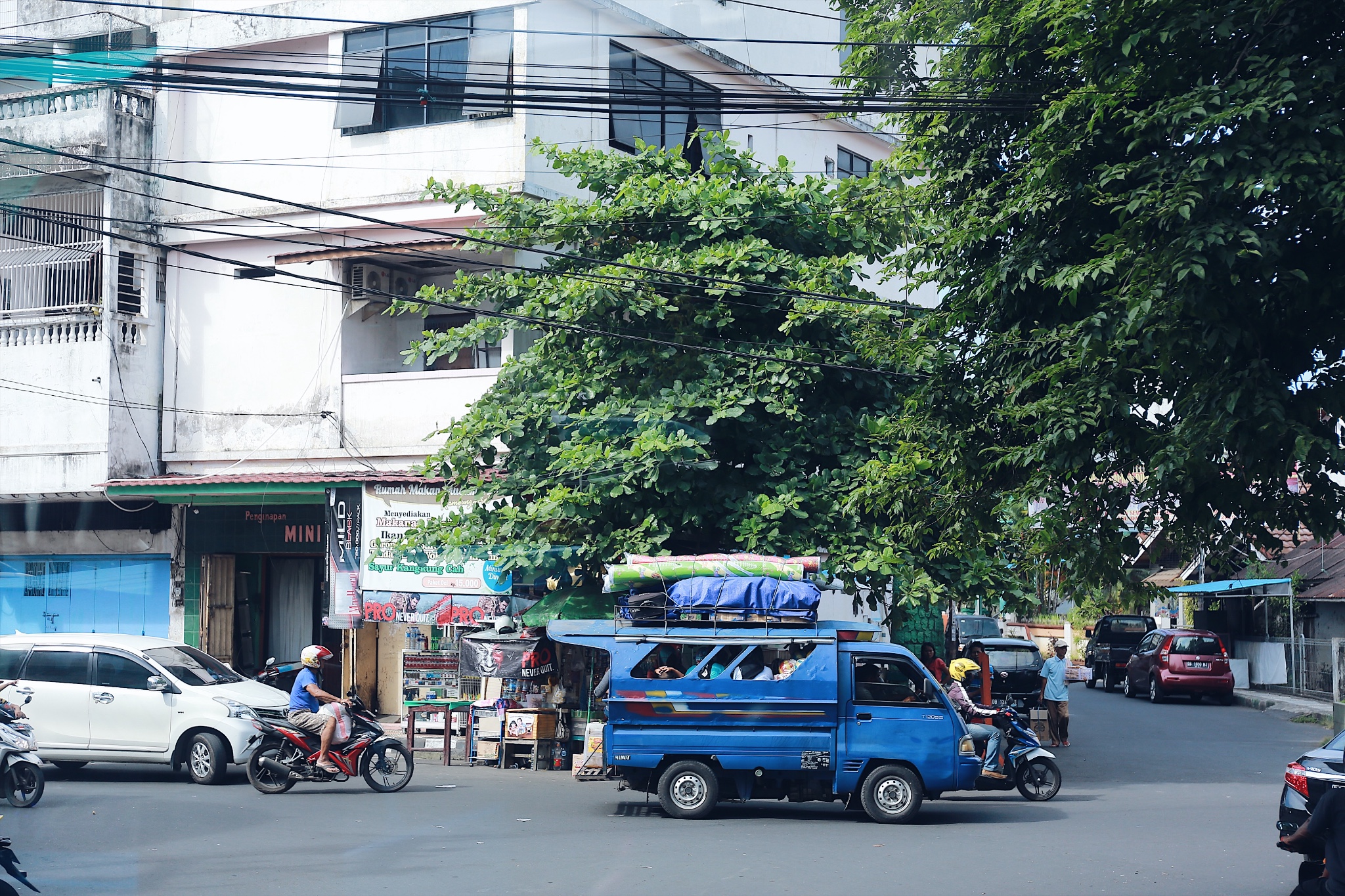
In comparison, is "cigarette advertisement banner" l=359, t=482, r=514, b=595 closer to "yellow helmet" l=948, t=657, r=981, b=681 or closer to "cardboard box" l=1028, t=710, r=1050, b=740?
"yellow helmet" l=948, t=657, r=981, b=681

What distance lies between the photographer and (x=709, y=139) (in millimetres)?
17375

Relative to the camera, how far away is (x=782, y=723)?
12.7 metres

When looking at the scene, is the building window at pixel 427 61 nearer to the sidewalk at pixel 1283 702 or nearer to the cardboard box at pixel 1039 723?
the cardboard box at pixel 1039 723

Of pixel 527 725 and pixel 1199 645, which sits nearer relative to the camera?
pixel 527 725

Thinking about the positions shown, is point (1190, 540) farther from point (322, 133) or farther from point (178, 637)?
point (178, 637)

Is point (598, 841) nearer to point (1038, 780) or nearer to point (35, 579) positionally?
point (1038, 780)

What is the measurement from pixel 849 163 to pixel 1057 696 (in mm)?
12990

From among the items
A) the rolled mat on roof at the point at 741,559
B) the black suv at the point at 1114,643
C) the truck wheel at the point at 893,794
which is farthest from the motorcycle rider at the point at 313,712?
the black suv at the point at 1114,643

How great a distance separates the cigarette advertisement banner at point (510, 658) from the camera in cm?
1720

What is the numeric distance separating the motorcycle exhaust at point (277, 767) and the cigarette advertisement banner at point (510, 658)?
12.4 ft

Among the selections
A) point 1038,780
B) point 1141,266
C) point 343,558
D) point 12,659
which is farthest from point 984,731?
point 12,659

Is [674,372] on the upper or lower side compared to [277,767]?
upper

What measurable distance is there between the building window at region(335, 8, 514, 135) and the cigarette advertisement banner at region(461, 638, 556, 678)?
7.67 metres

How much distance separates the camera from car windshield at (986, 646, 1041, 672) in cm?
2583
